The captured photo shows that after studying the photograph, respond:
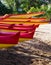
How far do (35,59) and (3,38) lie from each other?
8.76ft

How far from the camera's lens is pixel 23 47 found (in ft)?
30.6

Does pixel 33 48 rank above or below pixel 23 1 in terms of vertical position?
above

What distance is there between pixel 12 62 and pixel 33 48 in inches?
81.9

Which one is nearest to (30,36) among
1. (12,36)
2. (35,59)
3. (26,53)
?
(12,36)

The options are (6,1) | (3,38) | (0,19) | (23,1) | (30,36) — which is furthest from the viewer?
(6,1)

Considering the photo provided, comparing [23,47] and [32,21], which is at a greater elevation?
[32,21]

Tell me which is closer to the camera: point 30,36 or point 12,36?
point 12,36

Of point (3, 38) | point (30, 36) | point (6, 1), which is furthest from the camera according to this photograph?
point (6, 1)

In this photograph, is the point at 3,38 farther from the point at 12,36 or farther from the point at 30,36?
the point at 30,36

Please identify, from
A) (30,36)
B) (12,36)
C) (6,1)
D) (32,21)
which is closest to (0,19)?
(32,21)

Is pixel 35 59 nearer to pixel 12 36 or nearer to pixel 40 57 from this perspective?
pixel 40 57

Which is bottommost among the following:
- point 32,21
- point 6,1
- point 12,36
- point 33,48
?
point 6,1

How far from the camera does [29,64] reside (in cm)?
713

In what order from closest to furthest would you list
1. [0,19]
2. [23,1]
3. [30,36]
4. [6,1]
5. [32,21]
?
[30,36], [0,19], [32,21], [23,1], [6,1]
